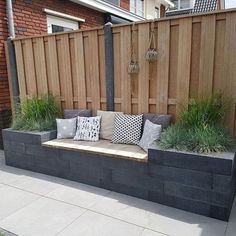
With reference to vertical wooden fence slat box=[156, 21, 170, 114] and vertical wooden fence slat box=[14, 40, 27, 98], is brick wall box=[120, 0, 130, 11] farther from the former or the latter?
vertical wooden fence slat box=[156, 21, 170, 114]

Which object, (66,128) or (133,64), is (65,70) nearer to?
(66,128)

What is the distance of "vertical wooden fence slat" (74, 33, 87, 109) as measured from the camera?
3711mm

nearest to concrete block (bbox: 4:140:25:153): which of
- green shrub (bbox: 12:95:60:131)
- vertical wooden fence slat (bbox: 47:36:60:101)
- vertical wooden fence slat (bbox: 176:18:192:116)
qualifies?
green shrub (bbox: 12:95:60:131)

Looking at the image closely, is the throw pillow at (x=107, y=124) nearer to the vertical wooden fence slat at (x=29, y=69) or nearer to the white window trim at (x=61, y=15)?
the vertical wooden fence slat at (x=29, y=69)

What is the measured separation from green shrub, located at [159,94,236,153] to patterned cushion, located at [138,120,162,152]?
5.3 inches

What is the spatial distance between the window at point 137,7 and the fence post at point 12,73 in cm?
712

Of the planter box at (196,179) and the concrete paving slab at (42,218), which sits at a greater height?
the planter box at (196,179)

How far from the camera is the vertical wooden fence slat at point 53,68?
13.0 ft

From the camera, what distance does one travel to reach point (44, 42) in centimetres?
406

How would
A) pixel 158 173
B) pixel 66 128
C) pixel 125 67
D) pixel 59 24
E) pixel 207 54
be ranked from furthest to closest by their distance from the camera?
pixel 59 24
pixel 66 128
pixel 125 67
pixel 207 54
pixel 158 173

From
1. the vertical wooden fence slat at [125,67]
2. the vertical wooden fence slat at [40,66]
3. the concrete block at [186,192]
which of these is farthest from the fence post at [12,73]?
the concrete block at [186,192]

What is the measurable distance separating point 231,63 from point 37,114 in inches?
112

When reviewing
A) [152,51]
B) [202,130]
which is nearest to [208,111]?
[202,130]

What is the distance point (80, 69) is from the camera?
3787mm
